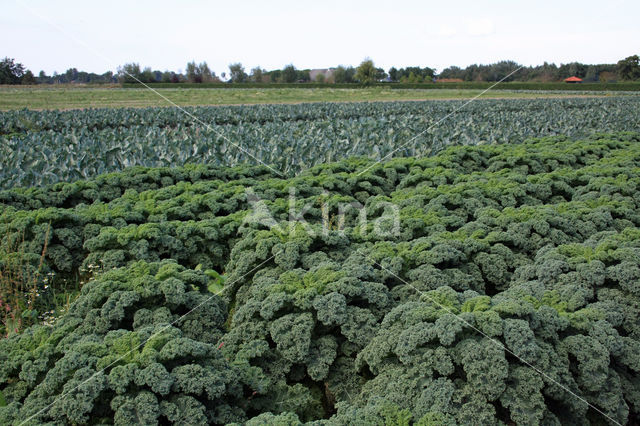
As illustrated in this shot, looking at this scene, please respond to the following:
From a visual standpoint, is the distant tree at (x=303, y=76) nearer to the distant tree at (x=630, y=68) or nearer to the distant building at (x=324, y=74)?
the distant building at (x=324, y=74)

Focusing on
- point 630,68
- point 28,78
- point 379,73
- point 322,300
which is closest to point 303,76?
point 379,73

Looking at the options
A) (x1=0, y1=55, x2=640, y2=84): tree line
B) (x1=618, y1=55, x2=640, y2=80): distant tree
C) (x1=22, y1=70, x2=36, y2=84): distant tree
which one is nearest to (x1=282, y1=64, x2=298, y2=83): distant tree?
(x1=0, y1=55, x2=640, y2=84): tree line

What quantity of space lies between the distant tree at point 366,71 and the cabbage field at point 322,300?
208ft

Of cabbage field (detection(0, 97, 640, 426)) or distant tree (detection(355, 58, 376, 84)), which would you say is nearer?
cabbage field (detection(0, 97, 640, 426))

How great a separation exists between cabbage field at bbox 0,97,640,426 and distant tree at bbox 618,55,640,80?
76581 millimetres

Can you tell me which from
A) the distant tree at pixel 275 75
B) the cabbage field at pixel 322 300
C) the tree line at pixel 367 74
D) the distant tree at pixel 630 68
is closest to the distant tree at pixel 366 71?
the tree line at pixel 367 74

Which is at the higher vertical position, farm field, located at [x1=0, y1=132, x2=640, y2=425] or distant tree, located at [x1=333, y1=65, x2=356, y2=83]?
farm field, located at [x1=0, y1=132, x2=640, y2=425]

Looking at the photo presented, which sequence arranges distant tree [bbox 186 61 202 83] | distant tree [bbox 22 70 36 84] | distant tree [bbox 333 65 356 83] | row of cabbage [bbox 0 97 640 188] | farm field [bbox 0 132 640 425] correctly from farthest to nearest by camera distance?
distant tree [bbox 333 65 356 83]
distant tree [bbox 186 61 202 83]
distant tree [bbox 22 70 36 84]
row of cabbage [bbox 0 97 640 188]
farm field [bbox 0 132 640 425]

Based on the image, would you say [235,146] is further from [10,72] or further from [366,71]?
[366,71]

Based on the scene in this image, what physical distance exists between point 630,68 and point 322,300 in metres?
83.3

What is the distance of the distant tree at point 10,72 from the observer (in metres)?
53.0

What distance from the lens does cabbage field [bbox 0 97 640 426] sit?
115 inches

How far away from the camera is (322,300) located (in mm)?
3621

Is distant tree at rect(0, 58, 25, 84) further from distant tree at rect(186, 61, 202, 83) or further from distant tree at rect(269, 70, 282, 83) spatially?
distant tree at rect(269, 70, 282, 83)
